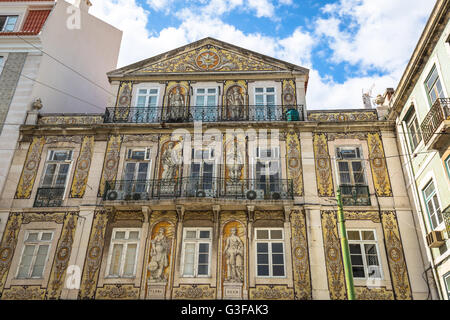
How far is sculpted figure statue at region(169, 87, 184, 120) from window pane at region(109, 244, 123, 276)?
5649 mm

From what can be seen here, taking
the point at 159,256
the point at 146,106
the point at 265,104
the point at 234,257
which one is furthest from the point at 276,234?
the point at 146,106

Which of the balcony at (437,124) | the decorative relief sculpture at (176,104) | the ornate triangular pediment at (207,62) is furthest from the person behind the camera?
the ornate triangular pediment at (207,62)

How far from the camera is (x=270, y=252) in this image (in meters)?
14.7

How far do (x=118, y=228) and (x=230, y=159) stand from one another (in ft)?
16.0

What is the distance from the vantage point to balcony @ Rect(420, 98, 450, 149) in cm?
1206

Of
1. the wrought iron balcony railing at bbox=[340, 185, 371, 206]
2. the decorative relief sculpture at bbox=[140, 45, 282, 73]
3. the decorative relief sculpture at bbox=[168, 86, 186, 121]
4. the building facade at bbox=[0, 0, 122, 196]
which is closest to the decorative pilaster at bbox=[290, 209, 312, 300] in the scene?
the wrought iron balcony railing at bbox=[340, 185, 371, 206]

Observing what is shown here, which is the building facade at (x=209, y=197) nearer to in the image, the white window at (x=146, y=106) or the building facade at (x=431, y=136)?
the white window at (x=146, y=106)

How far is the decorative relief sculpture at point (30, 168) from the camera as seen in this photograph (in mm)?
16188

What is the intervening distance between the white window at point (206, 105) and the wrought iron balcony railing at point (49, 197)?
19.7ft

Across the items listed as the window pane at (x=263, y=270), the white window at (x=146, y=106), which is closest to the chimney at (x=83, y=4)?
the white window at (x=146, y=106)

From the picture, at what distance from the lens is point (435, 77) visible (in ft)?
44.1

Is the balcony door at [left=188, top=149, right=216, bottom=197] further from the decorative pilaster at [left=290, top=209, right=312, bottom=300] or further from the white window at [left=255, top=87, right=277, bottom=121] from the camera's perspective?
the decorative pilaster at [left=290, top=209, right=312, bottom=300]

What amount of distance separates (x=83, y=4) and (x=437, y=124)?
1908cm
